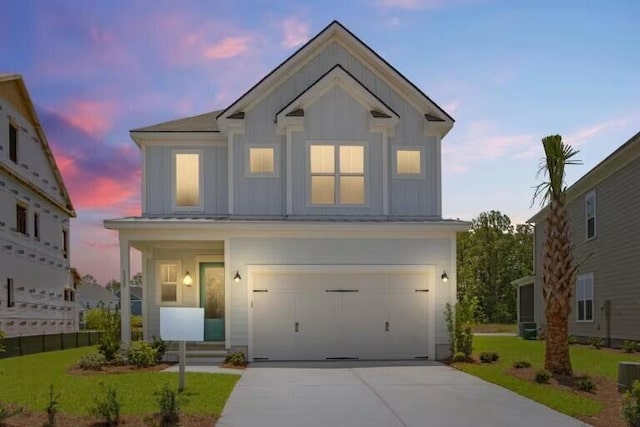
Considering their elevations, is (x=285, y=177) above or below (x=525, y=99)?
below

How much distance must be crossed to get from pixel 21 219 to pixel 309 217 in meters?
13.2

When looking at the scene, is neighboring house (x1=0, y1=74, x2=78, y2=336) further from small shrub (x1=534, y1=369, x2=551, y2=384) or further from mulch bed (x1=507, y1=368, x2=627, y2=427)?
small shrub (x1=534, y1=369, x2=551, y2=384)

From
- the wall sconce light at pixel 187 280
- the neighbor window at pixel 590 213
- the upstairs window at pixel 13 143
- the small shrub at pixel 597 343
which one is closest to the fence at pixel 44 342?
the wall sconce light at pixel 187 280

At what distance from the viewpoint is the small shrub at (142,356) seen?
50.9ft

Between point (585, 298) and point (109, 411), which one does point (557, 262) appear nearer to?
point (109, 411)

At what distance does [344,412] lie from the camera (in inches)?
384

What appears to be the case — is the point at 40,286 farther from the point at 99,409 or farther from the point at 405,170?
the point at 99,409

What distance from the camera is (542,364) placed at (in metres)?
16.1

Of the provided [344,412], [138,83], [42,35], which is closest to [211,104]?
[138,83]

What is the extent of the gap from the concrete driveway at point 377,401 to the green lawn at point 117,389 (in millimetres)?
414

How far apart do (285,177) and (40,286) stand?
1414cm

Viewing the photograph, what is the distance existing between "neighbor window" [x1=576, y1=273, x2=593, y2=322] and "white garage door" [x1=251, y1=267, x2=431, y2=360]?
9.25 meters

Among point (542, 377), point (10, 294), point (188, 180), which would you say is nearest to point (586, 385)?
point (542, 377)

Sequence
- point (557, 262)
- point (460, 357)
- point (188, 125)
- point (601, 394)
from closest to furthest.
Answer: point (601, 394) < point (557, 262) < point (460, 357) < point (188, 125)
